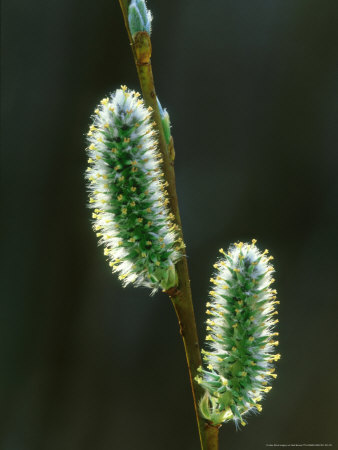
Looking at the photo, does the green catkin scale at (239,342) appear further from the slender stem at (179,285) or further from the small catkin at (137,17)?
the small catkin at (137,17)

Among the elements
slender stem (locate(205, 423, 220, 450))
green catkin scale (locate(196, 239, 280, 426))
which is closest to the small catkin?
green catkin scale (locate(196, 239, 280, 426))

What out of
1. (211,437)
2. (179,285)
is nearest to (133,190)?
(179,285)

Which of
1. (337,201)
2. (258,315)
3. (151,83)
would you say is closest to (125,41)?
(337,201)

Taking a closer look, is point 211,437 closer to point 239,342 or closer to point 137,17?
point 239,342

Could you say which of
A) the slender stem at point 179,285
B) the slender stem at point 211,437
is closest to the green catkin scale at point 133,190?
the slender stem at point 179,285

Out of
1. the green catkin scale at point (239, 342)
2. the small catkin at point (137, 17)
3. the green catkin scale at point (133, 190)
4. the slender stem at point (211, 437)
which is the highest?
the small catkin at point (137, 17)
